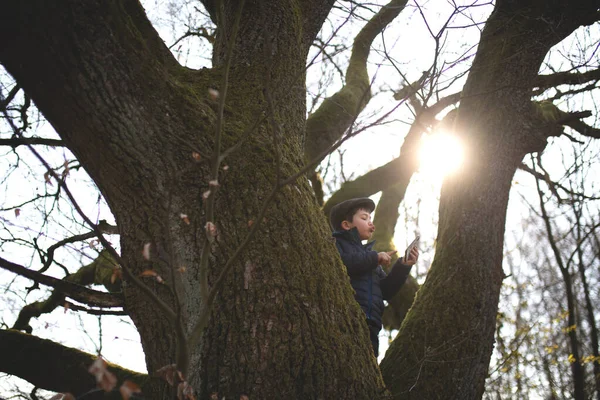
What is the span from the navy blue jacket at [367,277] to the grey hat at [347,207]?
35cm

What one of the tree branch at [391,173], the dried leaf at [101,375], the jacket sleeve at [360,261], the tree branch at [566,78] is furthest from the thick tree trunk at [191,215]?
the tree branch at [391,173]

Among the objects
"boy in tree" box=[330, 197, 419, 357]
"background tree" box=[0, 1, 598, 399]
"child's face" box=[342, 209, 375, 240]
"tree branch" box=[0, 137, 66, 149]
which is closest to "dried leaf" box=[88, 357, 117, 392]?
"background tree" box=[0, 1, 598, 399]

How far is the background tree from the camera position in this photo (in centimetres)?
177

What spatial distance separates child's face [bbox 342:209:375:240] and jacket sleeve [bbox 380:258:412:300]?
383mm

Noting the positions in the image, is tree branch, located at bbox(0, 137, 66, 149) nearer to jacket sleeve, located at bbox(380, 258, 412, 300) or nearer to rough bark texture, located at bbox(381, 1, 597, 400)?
jacket sleeve, located at bbox(380, 258, 412, 300)

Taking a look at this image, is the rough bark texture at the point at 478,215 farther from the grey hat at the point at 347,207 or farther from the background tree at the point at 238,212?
the grey hat at the point at 347,207

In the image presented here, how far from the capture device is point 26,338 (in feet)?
8.64

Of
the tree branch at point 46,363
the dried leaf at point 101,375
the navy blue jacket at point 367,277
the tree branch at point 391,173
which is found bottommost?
the dried leaf at point 101,375

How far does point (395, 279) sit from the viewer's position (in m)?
3.39

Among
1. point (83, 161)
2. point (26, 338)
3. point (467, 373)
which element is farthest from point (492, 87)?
point (26, 338)

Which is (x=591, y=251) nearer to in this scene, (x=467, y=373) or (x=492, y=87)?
(x=492, y=87)

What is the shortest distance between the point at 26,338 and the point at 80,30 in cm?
175

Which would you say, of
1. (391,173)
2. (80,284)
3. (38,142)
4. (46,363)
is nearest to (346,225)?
(391,173)

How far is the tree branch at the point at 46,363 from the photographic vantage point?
8.28ft
